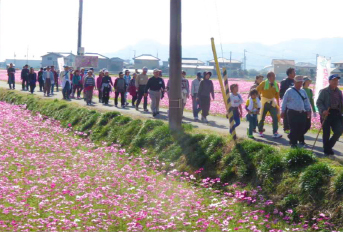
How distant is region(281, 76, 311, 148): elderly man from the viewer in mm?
12705

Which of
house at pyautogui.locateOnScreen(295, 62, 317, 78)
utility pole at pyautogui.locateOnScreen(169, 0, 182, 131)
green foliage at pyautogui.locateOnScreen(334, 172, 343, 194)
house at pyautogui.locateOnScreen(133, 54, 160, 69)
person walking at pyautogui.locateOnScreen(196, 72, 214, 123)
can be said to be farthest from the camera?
house at pyautogui.locateOnScreen(133, 54, 160, 69)

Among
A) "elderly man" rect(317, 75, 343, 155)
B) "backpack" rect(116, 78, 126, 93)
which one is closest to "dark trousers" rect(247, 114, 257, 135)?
"elderly man" rect(317, 75, 343, 155)

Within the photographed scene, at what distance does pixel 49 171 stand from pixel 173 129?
3856 mm

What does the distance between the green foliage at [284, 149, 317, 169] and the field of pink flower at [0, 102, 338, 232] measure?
0.77m

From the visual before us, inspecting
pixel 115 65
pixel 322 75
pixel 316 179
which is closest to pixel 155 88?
pixel 322 75

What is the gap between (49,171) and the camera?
40.7 feet

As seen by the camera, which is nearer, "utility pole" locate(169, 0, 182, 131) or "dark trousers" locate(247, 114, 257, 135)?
"utility pole" locate(169, 0, 182, 131)

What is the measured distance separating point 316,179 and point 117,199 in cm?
333

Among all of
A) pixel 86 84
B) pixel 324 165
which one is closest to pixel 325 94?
pixel 324 165

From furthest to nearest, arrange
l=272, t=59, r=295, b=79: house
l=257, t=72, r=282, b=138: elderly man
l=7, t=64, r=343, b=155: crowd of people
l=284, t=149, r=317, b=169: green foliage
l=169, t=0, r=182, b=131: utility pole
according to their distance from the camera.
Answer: l=272, t=59, r=295, b=79: house → l=257, t=72, r=282, b=138: elderly man → l=169, t=0, r=182, b=131: utility pole → l=7, t=64, r=343, b=155: crowd of people → l=284, t=149, r=317, b=169: green foliage

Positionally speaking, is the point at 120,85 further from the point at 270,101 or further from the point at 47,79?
the point at 270,101

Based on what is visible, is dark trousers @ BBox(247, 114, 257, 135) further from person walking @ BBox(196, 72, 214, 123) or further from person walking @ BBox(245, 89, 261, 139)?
person walking @ BBox(196, 72, 214, 123)

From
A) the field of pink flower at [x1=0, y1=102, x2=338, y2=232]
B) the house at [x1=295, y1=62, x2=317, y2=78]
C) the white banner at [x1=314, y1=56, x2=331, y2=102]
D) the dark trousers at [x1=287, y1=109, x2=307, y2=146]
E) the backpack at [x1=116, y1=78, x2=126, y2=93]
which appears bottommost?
the field of pink flower at [x1=0, y1=102, x2=338, y2=232]

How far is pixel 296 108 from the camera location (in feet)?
41.6
